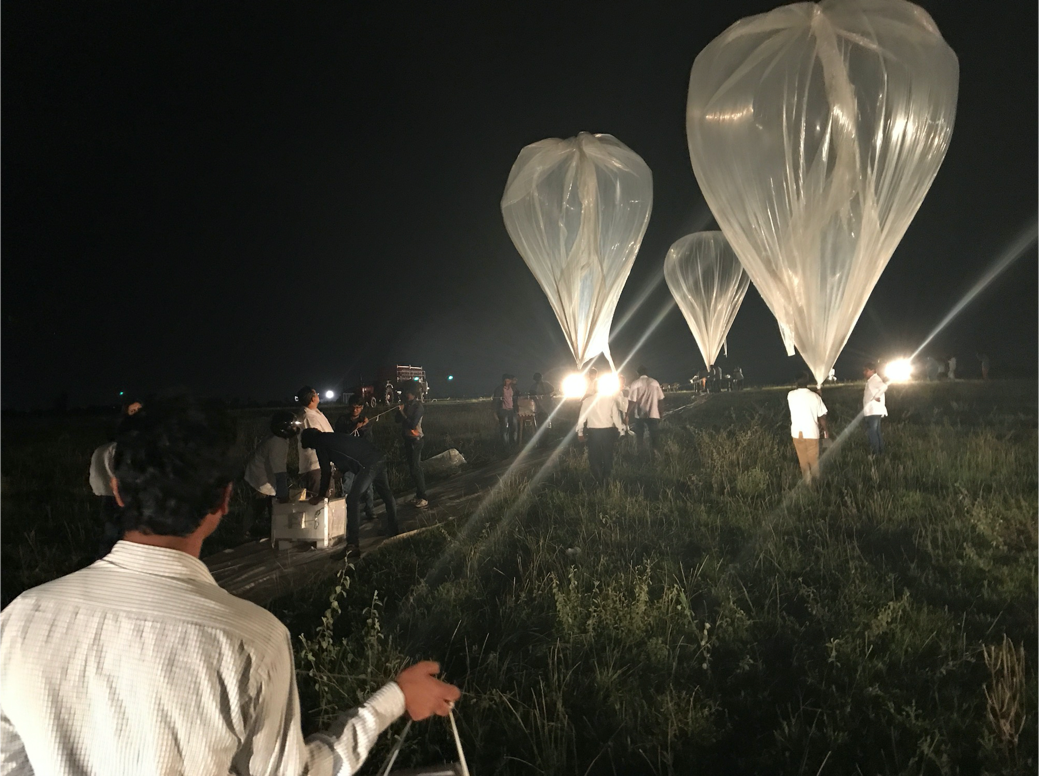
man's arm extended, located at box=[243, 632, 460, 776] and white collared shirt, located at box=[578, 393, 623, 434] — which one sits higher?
white collared shirt, located at box=[578, 393, 623, 434]

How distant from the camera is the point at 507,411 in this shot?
14234 mm

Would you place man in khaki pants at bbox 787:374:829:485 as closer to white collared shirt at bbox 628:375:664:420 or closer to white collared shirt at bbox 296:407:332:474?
white collared shirt at bbox 628:375:664:420

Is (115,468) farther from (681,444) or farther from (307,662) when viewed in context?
(681,444)

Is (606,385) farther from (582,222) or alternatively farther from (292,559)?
(292,559)

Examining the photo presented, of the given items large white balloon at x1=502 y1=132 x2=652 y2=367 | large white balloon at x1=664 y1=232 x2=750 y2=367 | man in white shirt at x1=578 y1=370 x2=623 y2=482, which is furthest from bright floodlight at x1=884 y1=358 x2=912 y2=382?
man in white shirt at x1=578 y1=370 x2=623 y2=482

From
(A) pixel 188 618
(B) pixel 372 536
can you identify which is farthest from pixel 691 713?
(B) pixel 372 536

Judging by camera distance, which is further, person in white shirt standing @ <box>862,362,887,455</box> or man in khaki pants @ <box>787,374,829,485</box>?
person in white shirt standing @ <box>862,362,887,455</box>

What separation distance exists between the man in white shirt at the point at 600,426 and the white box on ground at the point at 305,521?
4.06 metres

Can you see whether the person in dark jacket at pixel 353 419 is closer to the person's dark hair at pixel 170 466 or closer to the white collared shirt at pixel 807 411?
the white collared shirt at pixel 807 411

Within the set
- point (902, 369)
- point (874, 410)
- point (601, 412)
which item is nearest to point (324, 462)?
point (601, 412)

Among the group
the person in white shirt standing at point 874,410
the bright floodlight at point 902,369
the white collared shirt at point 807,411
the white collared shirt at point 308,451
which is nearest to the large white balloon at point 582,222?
the white collared shirt at point 807,411

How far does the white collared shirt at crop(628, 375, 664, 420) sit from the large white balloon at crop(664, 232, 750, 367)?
4.55 m

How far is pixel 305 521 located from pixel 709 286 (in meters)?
12.2

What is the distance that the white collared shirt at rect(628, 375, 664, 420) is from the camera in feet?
37.1
